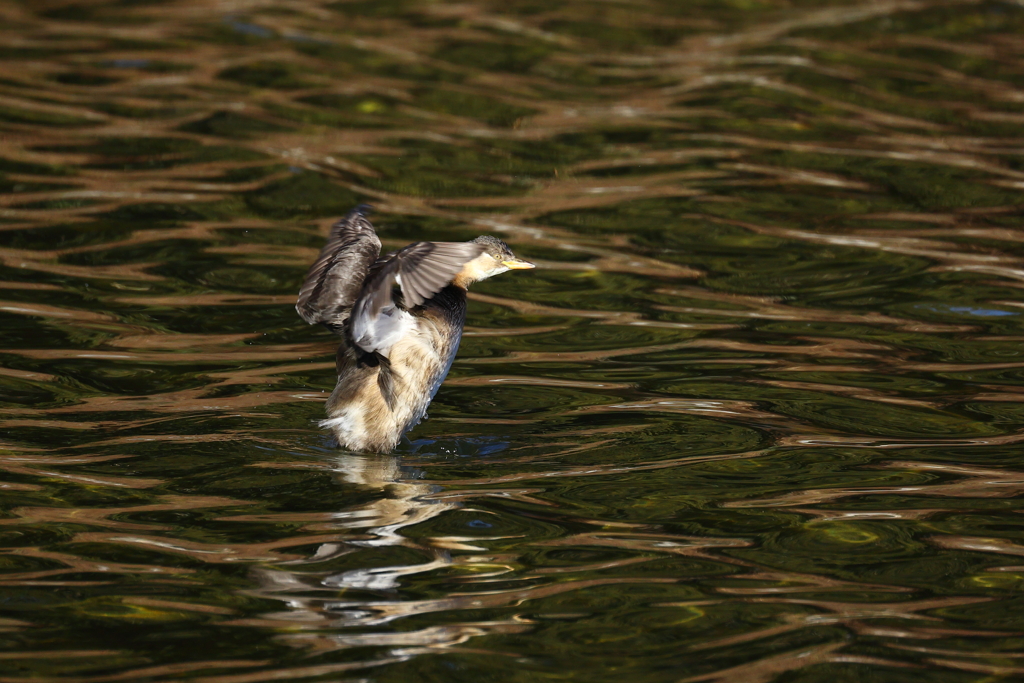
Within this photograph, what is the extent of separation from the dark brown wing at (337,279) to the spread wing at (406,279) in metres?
0.24

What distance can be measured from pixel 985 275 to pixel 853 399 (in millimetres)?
3009

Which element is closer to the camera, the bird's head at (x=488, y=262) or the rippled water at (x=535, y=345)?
the rippled water at (x=535, y=345)

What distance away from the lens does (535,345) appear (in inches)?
412

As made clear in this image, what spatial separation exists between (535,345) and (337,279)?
2.64 metres

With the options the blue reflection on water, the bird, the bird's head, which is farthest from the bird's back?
the blue reflection on water

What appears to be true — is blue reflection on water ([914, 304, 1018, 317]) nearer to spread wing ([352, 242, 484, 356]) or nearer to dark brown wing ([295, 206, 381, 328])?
spread wing ([352, 242, 484, 356])

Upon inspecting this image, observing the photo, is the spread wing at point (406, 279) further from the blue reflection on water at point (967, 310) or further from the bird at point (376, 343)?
the blue reflection on water at point (967, 310)

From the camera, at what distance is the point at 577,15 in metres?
19.4

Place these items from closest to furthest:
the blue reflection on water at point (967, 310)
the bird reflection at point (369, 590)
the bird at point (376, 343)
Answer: the bird reflection at point (369, 590), the bird at point (376, 343), the blue reflection on water at point (967, 310)

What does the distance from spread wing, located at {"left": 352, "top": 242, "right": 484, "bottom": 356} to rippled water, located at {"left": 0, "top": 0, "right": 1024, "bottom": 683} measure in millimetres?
861

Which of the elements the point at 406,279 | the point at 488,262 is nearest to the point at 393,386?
the point at 406,279

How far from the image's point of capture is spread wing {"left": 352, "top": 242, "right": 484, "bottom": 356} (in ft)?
24.6

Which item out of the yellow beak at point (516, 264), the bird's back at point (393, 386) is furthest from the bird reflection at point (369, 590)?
the yellow beak at point (516, 264)

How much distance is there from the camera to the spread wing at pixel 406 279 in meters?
7.50
